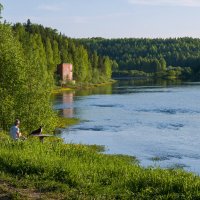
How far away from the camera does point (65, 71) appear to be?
471 ft

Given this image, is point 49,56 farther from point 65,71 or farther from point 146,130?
point 146,130

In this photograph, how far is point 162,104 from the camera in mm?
80125

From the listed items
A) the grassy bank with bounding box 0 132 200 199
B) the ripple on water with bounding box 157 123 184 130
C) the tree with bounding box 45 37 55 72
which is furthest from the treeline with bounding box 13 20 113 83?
the grassy bank with bounding box 0 132 200 199

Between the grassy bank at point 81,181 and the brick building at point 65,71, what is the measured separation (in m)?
126

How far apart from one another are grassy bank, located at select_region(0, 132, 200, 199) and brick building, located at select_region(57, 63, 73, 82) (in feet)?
415

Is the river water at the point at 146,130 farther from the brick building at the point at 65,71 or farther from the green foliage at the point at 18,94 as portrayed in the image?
the brick building at the point at 65,71

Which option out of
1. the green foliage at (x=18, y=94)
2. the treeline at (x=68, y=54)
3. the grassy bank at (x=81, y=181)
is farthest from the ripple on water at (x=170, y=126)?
the treeline at (x=68, y=54)

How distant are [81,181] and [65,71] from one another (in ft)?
433

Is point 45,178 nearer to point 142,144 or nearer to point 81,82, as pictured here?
point 142,144

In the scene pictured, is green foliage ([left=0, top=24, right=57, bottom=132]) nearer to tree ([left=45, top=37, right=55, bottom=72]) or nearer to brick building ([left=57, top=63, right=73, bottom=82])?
tree ([left=45, top=37, right=55, bottom=72])

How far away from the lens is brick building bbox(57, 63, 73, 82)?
5576 inches

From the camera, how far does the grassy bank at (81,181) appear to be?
11445 millimetres

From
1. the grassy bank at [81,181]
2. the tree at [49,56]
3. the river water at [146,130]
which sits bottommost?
the river water at [146,130]

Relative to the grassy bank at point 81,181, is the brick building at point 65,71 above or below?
above
